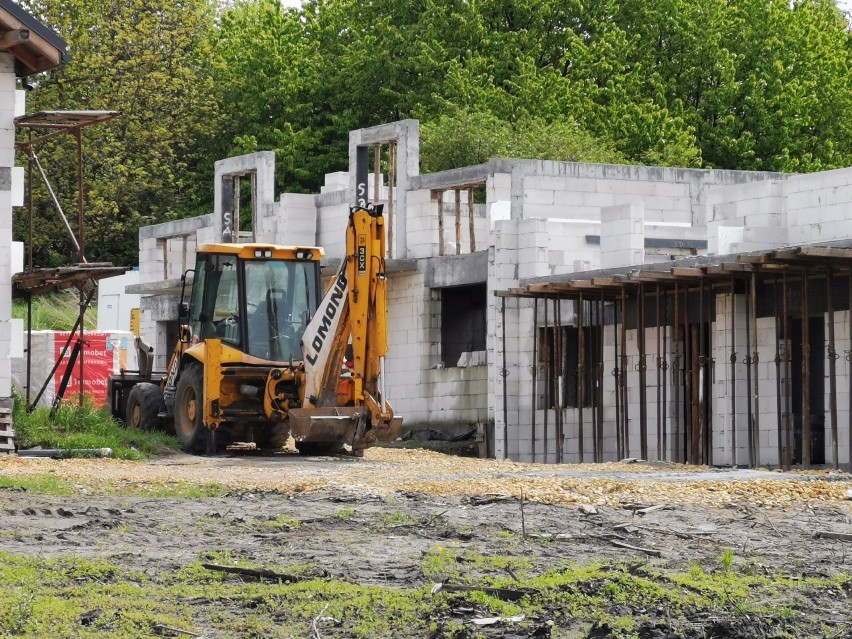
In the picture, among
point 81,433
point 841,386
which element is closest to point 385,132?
point 81,433

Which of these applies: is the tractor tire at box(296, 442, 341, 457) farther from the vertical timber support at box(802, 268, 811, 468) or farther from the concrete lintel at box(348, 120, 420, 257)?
the concrete lintel at box(348, 120, 420, 257)

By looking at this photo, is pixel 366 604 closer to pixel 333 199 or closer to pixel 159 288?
pixel 333 199

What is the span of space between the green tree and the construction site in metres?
12.9

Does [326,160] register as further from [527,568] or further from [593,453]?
[527,568]

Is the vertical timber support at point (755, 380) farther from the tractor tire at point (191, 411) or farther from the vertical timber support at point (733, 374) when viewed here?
the tractor tire at point (191, 411)

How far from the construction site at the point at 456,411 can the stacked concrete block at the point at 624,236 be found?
1.8 inches

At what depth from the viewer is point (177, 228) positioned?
127 feet


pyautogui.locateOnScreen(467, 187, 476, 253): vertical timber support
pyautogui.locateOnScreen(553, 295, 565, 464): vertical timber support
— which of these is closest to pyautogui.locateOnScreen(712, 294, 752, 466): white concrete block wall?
pyautogui.locateOnScreen(553, 295, 565, 464): vertical timber support

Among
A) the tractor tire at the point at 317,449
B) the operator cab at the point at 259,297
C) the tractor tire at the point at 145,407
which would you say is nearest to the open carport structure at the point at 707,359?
the operator cab at the point at 259,297

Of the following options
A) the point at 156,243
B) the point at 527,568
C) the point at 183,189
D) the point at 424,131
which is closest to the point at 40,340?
the point at 156,243

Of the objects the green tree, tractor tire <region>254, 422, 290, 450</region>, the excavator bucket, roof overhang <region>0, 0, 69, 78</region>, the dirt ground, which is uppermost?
the green tree

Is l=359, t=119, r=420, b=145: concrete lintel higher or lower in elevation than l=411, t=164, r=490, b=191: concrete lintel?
higher

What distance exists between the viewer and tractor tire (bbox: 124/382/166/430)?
87.6 feet

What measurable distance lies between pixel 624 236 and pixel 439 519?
1274cm
